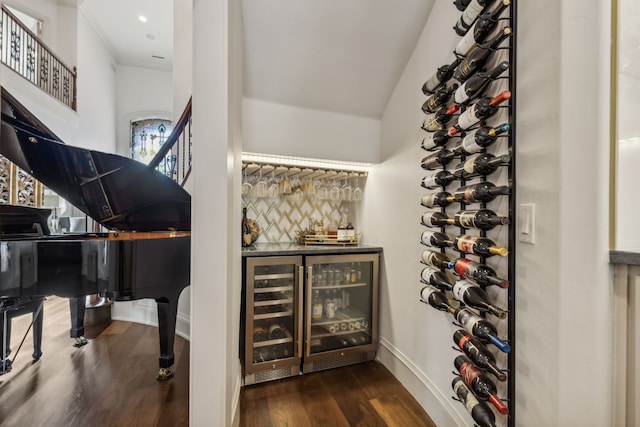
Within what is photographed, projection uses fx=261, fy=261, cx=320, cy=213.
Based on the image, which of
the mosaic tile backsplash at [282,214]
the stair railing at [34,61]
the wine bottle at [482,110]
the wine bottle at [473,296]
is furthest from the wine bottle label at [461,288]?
the stair railing at [34,61]

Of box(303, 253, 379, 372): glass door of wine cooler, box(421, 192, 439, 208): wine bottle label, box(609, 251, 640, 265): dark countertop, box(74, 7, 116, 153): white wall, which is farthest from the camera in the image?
box(74, 7, 116, 153): white wall

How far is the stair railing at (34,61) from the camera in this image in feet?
A: 12.3

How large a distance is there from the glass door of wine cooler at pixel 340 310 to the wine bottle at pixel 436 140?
3.42 ft

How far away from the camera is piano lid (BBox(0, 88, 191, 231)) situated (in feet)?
5.18

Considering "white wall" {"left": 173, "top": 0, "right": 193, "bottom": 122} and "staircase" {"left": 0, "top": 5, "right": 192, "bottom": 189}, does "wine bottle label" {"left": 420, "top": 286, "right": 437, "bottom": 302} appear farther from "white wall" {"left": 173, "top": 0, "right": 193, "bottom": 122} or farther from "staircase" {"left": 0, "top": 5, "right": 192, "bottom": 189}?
"white wall" {"left": 173, "top": 0, "right": 193, "bottom": 122}

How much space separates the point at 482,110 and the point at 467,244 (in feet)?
2.03

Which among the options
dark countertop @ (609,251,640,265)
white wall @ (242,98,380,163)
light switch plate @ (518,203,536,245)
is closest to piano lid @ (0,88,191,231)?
white wall @ (242,98,380,163)

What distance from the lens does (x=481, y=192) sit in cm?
116

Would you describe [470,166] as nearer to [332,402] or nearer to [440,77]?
[440,77]

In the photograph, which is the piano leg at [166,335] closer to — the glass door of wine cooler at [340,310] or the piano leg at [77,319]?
the glass door of wine cooler at [340,310]

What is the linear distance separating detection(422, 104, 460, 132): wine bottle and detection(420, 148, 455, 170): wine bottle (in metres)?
0.14

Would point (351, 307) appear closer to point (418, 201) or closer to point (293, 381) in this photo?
point (293, 381)

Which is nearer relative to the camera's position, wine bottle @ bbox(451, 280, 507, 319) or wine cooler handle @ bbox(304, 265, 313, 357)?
wine bottle @ bbox(451, 280, 507, 319)

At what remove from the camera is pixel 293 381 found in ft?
6.55
